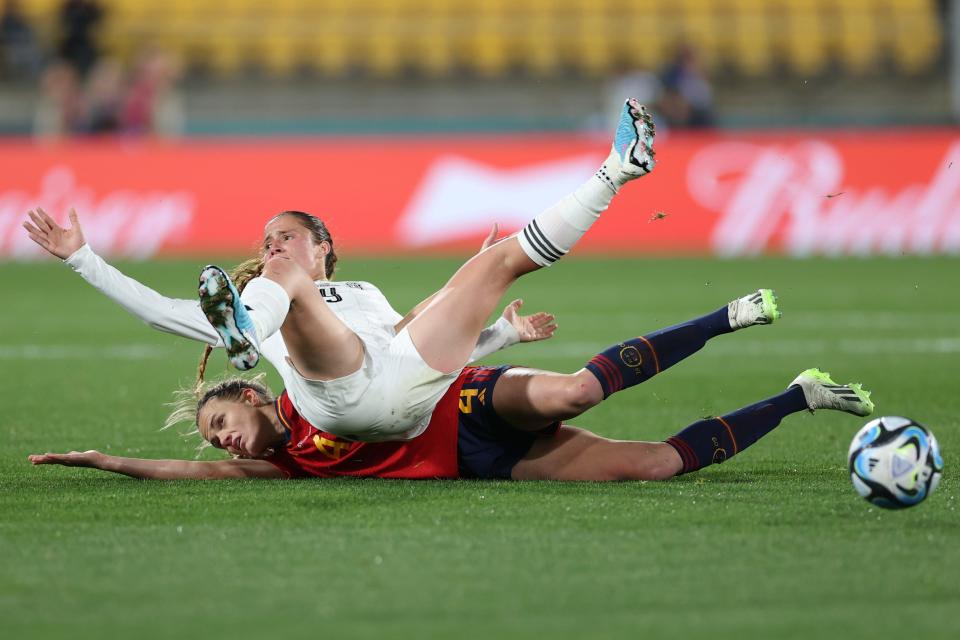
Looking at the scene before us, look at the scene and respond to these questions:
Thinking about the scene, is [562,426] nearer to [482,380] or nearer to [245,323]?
[482,380]

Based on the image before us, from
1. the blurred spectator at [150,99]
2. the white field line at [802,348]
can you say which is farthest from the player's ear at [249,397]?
the blurred spectator at [150,99]

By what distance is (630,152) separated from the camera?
5730 mm

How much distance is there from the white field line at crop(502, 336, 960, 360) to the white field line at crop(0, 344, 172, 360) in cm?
284

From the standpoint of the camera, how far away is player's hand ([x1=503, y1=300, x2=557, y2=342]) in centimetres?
654

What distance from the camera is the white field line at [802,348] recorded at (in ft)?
34.4

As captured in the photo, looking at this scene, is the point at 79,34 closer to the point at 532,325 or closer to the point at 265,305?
the point at 532,325

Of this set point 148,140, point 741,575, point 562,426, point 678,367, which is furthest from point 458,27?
point 741,575

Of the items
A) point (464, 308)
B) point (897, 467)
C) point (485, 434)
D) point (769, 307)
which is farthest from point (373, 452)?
point (897, 467)

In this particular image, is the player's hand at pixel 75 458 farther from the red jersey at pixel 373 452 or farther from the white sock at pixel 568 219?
the white sock at pixel 568 219

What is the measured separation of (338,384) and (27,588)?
5.47ft

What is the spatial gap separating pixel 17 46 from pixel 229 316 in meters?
17.4

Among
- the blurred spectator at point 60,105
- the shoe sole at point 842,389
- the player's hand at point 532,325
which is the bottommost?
the shoe sole at point 842,389

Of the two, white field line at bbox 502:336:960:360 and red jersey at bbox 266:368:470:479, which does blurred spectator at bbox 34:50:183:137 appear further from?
red jersey at bbox 266:368:470:479

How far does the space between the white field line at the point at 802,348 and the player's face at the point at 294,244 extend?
4.46m
